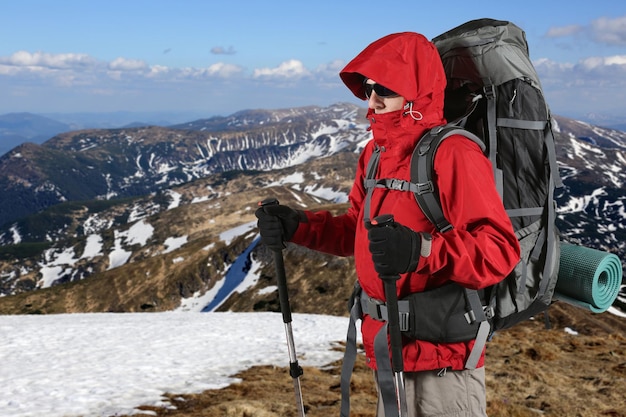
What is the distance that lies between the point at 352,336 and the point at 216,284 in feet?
440

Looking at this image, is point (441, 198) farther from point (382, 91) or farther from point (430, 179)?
Result: point (382, 91)

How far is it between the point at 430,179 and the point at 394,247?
905mm

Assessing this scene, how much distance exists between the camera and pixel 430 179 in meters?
4.75

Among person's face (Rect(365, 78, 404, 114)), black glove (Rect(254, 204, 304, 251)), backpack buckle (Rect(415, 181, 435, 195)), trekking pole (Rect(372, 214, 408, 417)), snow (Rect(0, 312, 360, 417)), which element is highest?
person's face (Rect(365, 78, 404, 114))

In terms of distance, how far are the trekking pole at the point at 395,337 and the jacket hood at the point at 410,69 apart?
1676 millimetres

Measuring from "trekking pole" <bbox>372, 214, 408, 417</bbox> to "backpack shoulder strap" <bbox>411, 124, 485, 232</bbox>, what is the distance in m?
0.73

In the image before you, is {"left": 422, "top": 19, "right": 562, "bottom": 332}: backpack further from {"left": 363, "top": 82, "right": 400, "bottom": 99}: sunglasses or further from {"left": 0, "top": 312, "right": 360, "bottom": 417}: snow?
{"left": 0, "top": 312, "right": 360, "bottom": 417}: snow

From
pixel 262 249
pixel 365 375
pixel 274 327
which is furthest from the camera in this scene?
pixel 262 249

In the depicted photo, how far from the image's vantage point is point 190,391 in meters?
15.3

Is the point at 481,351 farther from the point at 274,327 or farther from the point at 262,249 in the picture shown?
the point at 262,249

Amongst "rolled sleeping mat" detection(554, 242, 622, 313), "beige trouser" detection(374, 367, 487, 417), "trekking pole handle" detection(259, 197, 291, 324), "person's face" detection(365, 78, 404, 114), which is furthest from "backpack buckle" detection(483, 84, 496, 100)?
"beige trouser" detection(374, 367, 487, 417)

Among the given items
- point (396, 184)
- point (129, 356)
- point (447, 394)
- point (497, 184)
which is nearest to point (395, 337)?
point (447, 394)

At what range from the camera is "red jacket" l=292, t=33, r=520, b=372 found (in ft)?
14.2

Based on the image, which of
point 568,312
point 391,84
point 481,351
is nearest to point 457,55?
point 391,84
